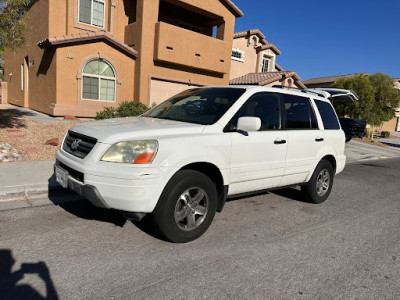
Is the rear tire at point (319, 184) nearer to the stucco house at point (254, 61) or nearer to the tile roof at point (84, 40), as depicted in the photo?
the tile roof at point (84, 40)

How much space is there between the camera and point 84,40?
12617 millimetres

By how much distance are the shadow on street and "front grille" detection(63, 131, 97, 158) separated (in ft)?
4.02

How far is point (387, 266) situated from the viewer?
3.44 meters

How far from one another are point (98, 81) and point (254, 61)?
542 inches

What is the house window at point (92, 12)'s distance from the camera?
44.1ft

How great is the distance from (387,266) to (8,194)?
526 cm

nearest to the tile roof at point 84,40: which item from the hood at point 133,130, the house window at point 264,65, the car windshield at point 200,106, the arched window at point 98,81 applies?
the arched window at point 98,81

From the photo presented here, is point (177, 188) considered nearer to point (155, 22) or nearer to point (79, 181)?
point (79, 181)

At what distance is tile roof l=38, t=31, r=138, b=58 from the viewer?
11865mm

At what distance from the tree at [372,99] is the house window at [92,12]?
16.3 metres

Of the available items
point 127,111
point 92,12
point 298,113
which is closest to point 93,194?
point 298,113

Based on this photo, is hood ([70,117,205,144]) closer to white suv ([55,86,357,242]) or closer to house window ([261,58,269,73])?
white suv ([55,86,357,242])

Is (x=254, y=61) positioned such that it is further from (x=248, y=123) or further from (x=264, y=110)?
(x=248, y=123)

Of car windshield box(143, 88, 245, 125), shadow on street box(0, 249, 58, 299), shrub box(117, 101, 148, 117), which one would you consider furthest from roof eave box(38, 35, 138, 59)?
shadow on street box(0, 249, 58, 299)
